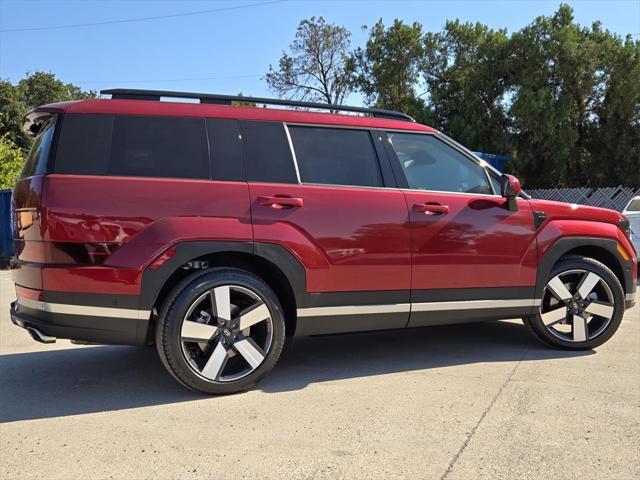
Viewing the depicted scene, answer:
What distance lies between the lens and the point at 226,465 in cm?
281

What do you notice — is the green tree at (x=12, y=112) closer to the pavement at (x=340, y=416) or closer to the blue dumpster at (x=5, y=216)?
the blue dumpster at (x=5, y=216)

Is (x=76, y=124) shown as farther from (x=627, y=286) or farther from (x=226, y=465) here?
(x=627, y=286)

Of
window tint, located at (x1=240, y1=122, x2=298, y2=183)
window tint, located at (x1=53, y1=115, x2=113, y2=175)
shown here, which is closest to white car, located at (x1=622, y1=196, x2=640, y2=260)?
window tint, located at (x1=240, y1=122, x2=298, y2=183)

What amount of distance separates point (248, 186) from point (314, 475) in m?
1.91

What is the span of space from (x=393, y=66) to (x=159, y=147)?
19909 millimetres

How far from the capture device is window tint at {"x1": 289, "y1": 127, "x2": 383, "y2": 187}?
403 centimetres

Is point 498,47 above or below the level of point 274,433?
above

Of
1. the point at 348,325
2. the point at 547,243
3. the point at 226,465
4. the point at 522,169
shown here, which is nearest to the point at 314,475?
the point at 226,465

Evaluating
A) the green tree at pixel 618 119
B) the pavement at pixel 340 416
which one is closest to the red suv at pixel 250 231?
the pavement at pixel 340 416

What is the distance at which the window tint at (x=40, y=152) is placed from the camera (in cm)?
354

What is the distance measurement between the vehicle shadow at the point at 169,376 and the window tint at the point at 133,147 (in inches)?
60.5

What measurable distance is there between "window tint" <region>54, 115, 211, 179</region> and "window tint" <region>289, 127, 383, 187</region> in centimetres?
71

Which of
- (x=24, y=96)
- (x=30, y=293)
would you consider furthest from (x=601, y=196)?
(x=24, y=96)

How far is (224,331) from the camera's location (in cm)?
371
